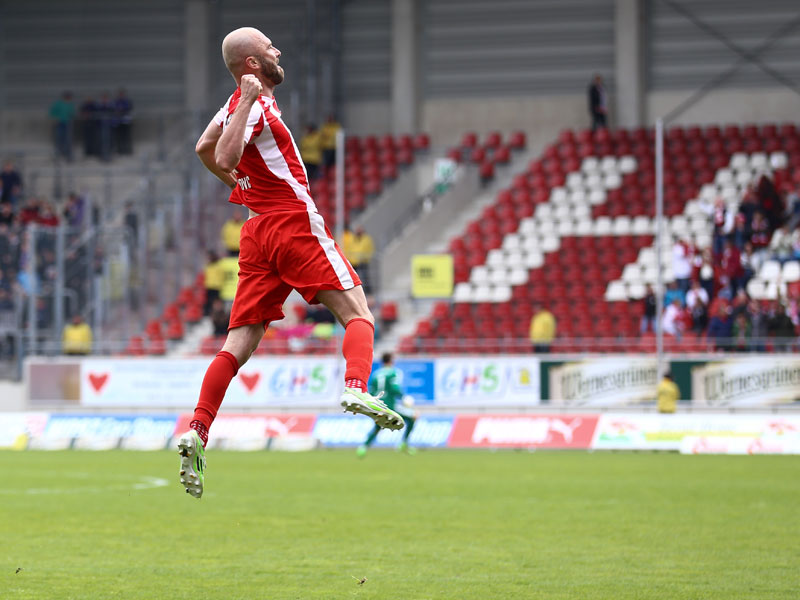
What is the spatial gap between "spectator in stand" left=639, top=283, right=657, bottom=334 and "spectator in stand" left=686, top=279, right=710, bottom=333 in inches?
27.7

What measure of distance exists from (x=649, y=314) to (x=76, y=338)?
451 inches

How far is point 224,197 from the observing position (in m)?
34.6

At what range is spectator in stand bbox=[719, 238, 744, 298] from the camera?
81.9 feet

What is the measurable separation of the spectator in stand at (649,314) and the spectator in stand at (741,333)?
179 centimetres

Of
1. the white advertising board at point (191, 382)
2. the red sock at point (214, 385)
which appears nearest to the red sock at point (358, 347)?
the red sock at point (214, 385)

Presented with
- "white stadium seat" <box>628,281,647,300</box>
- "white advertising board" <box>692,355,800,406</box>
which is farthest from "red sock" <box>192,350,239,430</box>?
"white stadium seat" <box>628,281,647,300</box>

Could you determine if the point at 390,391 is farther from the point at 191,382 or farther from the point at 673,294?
the point at 673,294

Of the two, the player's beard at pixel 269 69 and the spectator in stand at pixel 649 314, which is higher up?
the player's beard at pixel 269 69

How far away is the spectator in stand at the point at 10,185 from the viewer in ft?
112

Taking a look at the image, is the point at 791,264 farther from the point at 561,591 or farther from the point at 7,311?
the point at 561,591

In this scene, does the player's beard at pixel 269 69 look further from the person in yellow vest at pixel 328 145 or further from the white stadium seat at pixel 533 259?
the person in yellow vest at pixel 328 145

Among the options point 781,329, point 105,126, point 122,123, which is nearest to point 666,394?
point 781,329

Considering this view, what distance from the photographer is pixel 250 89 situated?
23.4 ft

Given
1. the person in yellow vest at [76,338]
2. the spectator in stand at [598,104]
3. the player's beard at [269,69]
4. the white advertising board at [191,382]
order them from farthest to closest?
the spectator in stand at [598,104] → the person in yellow vest at [76,338] → the white advertising board at [191,382] → the player's beard at [269,69]
